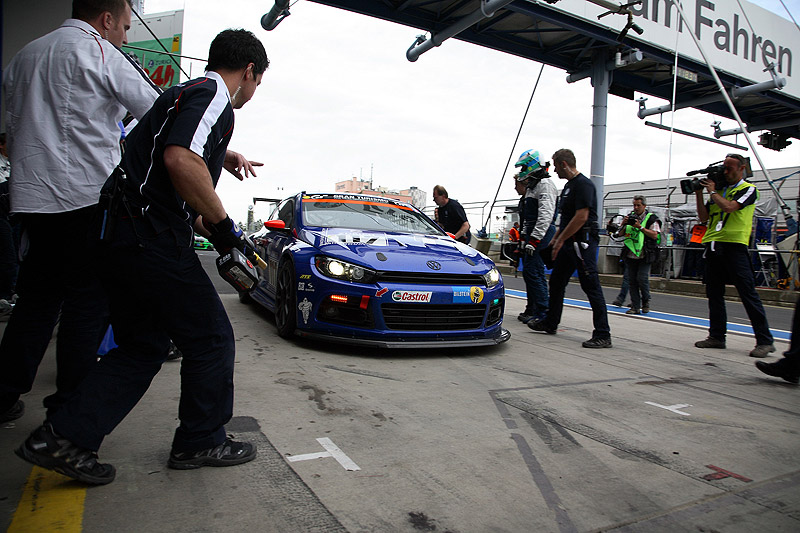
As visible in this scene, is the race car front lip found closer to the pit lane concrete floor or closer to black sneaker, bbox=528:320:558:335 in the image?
the pit lane concrete floor

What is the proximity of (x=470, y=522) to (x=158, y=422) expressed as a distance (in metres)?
1.57

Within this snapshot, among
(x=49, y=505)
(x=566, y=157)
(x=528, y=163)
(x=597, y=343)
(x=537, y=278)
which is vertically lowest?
(x=49, y=505)

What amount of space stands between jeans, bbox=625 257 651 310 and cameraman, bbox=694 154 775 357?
8.50ft

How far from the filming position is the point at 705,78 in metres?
17.8

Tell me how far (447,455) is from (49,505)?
146 centimetres

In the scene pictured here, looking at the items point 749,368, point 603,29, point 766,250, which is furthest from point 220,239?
point 603,29

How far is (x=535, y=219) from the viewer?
6.19 metres

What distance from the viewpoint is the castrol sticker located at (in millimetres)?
3951

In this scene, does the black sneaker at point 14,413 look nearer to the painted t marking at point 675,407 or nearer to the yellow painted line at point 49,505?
the yellow painted line at point 49,505

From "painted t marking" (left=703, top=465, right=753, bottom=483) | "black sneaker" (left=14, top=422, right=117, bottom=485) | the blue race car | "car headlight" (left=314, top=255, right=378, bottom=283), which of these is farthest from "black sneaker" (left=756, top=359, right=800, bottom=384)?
"black sneaker" (left=14, top=422, right=117, bottom=485)

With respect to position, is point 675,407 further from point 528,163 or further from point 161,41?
point 161,41

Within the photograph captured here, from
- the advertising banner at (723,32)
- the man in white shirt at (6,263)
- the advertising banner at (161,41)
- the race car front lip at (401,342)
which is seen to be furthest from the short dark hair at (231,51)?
the advertising banner at (161,41)

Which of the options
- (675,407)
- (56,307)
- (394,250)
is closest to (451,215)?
(394,250)

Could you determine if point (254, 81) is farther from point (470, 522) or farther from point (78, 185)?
point (470, 522)
